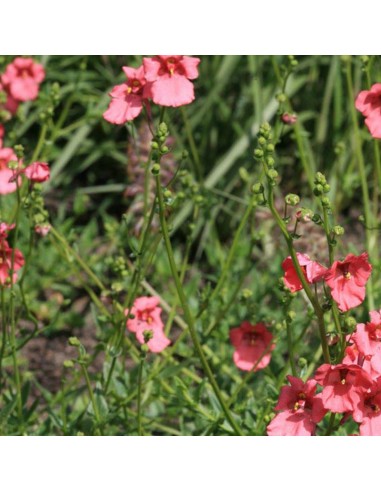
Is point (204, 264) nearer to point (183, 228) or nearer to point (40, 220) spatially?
point (183, 228)

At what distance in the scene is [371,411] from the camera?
147cm

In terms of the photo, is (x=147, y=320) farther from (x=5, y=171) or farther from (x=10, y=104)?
(x=10, y=104)

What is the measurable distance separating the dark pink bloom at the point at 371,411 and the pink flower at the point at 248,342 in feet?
2.35

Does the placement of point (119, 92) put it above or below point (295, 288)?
above

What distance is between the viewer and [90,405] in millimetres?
1878

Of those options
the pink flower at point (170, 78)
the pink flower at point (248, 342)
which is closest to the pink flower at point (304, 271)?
the pink flower at point (170, 78)

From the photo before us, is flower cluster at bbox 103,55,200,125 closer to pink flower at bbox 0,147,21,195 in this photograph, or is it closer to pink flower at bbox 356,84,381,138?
pink flower at bbox 356,84,381,138

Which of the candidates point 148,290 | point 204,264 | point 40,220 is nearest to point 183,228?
point 204,264

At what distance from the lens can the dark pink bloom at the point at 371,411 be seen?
1.45m

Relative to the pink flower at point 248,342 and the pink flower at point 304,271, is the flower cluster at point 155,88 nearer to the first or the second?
the pink flower at point 304,271

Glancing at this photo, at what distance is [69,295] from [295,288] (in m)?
1.52

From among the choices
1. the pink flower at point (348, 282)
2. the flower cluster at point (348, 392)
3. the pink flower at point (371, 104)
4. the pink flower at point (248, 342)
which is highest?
the pink flower at point (371, 104)

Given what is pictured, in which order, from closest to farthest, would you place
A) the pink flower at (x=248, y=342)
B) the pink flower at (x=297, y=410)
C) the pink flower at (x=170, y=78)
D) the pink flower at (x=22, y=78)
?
the pink flower at (x=297, y=410) → the pink flower at (x=170, y=78) → the pink flower at (x=248, y=342) → the pink flower at (x=22, y=78)

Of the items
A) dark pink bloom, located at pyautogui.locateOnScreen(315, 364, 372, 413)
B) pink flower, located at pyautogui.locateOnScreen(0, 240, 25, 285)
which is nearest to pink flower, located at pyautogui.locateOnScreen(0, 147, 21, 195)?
pink flower, located at pyautogui.locateOnScreen(0, 240, 25, 285)
